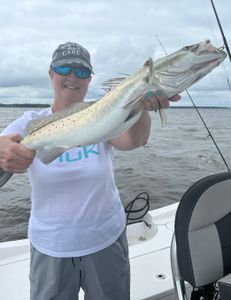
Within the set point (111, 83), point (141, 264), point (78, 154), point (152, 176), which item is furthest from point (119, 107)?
point (152, 176)

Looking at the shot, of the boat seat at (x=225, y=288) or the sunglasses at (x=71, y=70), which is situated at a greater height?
the sunglasses at (x=71, y=70)

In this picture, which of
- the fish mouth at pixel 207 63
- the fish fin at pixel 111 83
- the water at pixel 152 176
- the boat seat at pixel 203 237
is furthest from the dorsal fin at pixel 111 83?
the water at pixel 152 176

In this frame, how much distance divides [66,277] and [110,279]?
30cm

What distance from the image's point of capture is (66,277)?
8.79ft

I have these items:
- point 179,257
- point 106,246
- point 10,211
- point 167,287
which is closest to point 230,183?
point 179,257

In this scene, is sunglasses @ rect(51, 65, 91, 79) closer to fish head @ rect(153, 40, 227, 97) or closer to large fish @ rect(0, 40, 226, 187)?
large fish @ rect(0, 40, 226, 187)

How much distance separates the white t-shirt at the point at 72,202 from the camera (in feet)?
8.46

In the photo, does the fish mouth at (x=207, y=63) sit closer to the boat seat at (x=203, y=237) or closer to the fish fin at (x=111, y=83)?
the fish fin at (x=111, y=83)

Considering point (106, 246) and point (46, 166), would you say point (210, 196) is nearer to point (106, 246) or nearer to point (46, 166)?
point (106, 246)

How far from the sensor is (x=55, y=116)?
2.32 m

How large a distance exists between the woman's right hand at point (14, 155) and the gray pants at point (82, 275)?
632 mm

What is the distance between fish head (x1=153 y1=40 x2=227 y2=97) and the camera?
68.3 inches

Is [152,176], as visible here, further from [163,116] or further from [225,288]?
[163,116]

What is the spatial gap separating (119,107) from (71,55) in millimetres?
854
